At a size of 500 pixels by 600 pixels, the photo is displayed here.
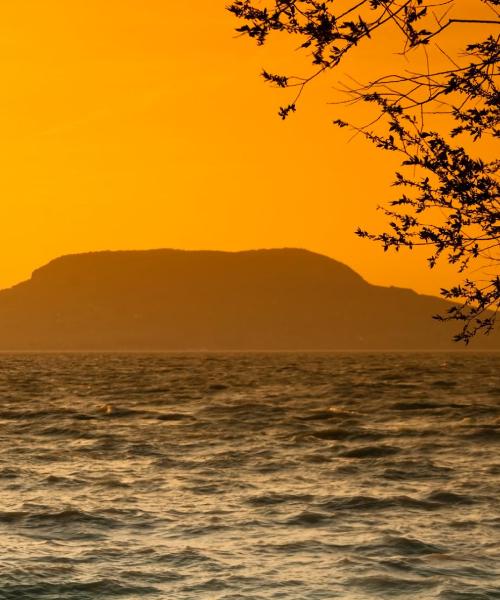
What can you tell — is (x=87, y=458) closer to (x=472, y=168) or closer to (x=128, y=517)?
(x=128, y=517)

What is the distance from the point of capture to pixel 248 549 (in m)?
16.5

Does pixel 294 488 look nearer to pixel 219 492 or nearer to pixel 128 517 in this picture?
pixel 219 492

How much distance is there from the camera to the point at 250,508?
20094 millimetres

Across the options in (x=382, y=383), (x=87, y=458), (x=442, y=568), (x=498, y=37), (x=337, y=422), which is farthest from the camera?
(x=382, y=383)

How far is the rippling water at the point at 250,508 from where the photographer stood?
14703 millimetres

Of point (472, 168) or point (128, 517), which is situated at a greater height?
point (472, 168)

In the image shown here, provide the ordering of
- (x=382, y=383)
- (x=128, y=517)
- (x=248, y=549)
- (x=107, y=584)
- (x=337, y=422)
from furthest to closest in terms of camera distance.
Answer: (x=382, y=383) → (x=337, y=422) → (x=128, y=517) → (x=248, y=549) → (x=107, y=584)

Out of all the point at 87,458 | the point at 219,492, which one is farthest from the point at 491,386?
the point at 219,492

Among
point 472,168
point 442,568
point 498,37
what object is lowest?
point 442,568

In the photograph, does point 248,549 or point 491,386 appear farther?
point 491,386

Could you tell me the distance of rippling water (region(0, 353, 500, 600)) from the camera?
14.7 meters

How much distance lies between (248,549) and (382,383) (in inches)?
2356

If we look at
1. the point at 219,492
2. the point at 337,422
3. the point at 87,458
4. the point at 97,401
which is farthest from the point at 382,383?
the point at 219,492

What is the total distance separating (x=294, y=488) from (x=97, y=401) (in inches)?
1327
